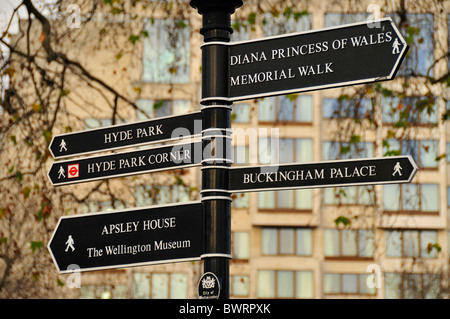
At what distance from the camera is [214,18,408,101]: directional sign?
4.87 metres

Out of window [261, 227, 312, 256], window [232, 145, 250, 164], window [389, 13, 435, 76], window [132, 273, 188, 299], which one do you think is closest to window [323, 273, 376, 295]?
window [261, 227, 312, 256]

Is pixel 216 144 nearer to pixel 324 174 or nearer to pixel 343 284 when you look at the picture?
pixel 324 174

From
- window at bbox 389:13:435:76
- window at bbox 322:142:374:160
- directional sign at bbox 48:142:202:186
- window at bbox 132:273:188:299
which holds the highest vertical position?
window at bbox 132:273:188:299

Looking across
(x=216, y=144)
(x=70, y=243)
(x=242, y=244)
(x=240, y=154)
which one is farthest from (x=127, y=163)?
(x=242, y=244)

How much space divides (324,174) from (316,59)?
0.64 metres

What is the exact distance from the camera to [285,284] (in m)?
56.4

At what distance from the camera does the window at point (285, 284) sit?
55.8 metres

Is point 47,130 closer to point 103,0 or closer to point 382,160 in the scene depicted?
point 103,0

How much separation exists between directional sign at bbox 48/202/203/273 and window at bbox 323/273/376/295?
169ft

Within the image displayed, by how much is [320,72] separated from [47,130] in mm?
6473

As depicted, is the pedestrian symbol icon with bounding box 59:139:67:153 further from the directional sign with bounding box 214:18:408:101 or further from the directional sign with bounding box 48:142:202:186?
the directional sign with bounding box 214:18:408:101

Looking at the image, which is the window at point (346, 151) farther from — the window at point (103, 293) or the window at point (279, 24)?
the window at point (103, 293)
